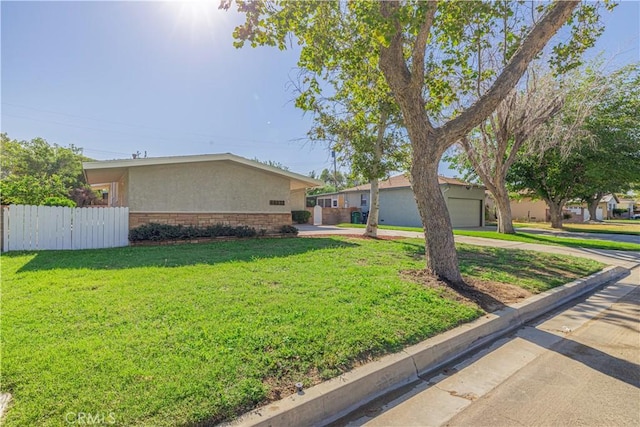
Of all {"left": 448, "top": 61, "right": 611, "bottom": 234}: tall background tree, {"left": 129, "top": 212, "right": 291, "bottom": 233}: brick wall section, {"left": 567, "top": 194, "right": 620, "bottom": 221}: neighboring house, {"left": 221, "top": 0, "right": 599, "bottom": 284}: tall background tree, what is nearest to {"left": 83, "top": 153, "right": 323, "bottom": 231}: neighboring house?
{"left": 129, "top": 212, "right": 291, "bottom": 233}: brick wall section

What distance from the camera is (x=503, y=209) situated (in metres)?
16.9

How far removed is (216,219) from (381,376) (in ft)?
33.9

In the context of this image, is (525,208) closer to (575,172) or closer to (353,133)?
(575,172)

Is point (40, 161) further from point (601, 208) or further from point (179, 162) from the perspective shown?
point (601, 208)

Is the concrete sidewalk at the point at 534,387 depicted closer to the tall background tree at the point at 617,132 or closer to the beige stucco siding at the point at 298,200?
the tall background tree at the point at 617,132

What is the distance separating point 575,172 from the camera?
774 inches

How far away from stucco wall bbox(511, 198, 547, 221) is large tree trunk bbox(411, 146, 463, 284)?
35.3 meters

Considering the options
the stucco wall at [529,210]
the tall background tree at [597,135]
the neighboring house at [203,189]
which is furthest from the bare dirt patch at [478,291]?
the stucco wall at [529,210]

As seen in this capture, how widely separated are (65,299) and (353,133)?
10.2 m

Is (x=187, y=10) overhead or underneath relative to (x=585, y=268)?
overhead

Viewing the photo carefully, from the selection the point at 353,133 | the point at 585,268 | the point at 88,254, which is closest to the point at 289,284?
the point at 88,254

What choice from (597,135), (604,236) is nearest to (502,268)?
(604,236)

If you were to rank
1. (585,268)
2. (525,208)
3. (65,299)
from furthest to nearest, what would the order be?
(525,208) < (585,268) < (65,299)

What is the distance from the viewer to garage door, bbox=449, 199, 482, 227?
75.9ft
